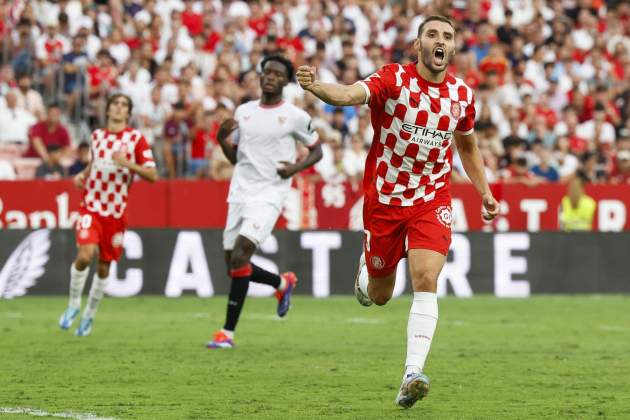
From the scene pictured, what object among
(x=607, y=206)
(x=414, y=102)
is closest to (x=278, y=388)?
(x=414, y=102)

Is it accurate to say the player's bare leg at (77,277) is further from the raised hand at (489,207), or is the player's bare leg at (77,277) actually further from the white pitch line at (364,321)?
the raised hand at (489,207)

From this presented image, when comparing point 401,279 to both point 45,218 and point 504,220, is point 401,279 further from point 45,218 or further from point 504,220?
point 45,218

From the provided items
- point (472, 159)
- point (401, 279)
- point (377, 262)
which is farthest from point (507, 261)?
point (377, 262)

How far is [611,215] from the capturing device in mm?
20641

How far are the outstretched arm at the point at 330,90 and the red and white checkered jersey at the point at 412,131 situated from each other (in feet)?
1.38

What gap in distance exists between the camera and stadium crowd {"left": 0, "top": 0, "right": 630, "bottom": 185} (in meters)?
21.4

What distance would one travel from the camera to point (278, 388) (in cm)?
927

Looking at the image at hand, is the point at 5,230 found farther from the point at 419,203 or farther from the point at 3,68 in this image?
A: the point at 419,203

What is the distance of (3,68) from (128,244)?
17.1 ft

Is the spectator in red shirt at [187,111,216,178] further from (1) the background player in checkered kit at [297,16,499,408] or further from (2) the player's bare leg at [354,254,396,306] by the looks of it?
(1) the background player in checkered kit at [297,16,499,408]

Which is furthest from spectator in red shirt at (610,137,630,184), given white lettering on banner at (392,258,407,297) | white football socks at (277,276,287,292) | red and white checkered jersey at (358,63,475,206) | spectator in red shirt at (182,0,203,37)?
red and white checkered jersey at (358,63,475,206)

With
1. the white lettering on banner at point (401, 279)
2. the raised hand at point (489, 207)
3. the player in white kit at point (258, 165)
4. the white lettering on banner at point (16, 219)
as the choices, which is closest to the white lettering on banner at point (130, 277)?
the white lettering on banner at point (16, 219)

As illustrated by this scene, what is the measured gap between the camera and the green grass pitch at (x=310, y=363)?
8.35m

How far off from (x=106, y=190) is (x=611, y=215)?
9.79 m
